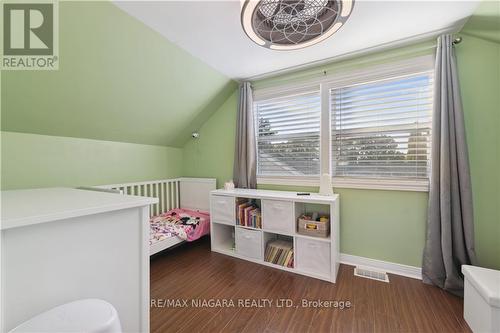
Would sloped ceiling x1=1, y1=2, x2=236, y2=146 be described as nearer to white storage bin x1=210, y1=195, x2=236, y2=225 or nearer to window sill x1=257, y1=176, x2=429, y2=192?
white storage bin x1=210, y1=195, x2=236, y2=225

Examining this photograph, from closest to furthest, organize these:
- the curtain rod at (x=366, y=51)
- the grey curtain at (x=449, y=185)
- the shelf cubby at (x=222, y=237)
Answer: the grey curtain at (x=449, y=185)
the curtain rod at (x=366, y=51)
the shelf cubby at (x=222, y=237)

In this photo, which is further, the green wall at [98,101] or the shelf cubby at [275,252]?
the shelf cubby at [275,252]

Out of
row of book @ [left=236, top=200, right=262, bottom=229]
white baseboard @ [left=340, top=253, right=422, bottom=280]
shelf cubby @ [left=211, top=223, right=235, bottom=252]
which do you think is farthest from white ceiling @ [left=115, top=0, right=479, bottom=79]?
white baseboard @ [left=340, top=253, right=422, bottom=280]

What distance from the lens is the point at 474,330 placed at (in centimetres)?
126

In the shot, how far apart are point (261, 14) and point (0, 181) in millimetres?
2297

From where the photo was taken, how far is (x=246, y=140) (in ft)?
8.48

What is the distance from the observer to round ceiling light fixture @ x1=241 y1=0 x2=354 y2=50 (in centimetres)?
109

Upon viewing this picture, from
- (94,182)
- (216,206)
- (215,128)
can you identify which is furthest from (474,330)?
(94,182)

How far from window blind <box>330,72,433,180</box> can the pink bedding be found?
1732mm

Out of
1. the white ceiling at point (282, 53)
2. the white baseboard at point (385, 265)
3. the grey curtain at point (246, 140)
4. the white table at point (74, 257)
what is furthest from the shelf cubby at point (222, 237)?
the white ceiling at point (282, 53)

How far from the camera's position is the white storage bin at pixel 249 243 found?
2.18 m

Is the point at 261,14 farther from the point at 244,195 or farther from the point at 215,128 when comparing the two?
the point at 215,128

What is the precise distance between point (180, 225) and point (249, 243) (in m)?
0.84

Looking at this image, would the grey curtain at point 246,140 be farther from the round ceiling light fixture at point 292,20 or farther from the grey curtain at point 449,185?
the grey curtain at point 449,185
